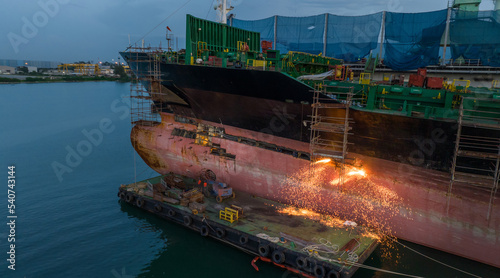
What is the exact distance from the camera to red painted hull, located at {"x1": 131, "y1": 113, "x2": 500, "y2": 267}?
34.8 ft

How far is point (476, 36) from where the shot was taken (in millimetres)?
19344

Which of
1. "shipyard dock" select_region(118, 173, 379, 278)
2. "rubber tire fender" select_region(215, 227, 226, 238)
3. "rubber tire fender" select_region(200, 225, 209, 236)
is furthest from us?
"rubber tire fender" select_region(200, 225, 209, 236)

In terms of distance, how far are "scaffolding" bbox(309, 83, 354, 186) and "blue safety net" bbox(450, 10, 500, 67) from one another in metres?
12.4

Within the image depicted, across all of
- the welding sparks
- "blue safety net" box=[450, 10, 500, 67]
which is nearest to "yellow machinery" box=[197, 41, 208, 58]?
the welding sparks

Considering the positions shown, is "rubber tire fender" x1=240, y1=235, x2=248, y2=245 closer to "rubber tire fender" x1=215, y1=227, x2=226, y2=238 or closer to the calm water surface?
the calm water surface

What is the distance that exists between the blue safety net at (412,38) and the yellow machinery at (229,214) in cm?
1700

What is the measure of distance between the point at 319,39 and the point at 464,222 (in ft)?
73.1

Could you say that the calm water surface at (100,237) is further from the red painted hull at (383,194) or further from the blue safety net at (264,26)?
the blue safety net at (264,26)

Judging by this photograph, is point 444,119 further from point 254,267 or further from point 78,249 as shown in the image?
point 78,249

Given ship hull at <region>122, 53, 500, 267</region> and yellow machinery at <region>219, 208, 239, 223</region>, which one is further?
yellow machinery at <region>219, 208, 239, 223</region>

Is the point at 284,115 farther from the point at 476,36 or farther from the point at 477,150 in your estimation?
the point at 476,36

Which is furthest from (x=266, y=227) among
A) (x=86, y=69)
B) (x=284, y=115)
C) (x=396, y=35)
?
(x=86, y=69)

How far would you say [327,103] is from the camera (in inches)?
476

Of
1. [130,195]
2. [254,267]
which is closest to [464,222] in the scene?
[254,267]
